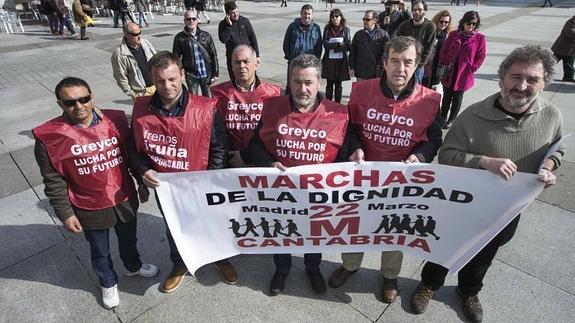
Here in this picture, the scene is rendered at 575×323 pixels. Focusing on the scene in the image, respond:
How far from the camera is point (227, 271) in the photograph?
291cm

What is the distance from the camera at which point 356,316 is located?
8.52ft

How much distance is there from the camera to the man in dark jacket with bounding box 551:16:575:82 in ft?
25.2

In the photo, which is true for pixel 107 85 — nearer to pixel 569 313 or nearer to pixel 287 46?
pixel 287 46

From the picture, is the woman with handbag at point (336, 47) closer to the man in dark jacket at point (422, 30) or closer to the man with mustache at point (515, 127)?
the man in dark jacket at point (422, 30)

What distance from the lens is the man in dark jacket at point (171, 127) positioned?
2271 millimetres

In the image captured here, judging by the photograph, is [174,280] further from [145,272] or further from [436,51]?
[436,51]

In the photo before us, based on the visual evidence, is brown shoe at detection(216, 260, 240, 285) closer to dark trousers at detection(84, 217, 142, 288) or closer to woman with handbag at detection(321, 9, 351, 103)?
dark trousers at detection(84, 217, 142, 288)

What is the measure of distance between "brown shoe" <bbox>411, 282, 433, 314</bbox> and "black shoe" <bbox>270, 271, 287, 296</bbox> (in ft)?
3.31

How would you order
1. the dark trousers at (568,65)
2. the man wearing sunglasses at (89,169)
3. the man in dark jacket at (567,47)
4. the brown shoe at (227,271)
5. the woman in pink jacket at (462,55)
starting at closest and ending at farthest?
Result: the man wearing sunglasses at (89,169), the brown shoe at (227,271), the woman in pink jacket at (462,55), the man in dark jacket at (567,47), the dark trousers at (568,65)

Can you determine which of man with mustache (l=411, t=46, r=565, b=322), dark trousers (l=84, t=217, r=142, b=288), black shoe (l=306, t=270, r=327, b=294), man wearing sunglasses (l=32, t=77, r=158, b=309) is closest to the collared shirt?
man wearing sunglasses (l=32, t=77, r=158, b=309)

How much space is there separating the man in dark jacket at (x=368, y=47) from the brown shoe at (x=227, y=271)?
13.7ft

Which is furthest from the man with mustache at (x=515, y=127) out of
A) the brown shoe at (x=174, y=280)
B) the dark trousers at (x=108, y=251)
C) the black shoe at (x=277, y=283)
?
the dark trousers at (x=108, y=251)

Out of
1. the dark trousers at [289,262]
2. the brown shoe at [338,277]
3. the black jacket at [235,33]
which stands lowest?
the brown shoe at [338,277]

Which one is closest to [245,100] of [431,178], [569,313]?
[431,178]
